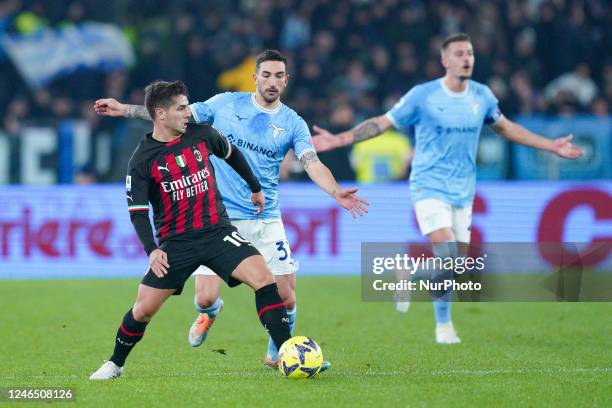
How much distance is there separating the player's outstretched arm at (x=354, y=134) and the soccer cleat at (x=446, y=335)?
1.80 metres

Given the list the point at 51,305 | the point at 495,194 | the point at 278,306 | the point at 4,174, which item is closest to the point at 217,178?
the point at 278,306

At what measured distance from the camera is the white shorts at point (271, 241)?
8445 mm

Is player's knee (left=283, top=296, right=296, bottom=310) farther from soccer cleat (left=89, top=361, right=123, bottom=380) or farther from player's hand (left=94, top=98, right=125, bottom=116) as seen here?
player's hand (left=94, top=98, right=125, bottom=116)

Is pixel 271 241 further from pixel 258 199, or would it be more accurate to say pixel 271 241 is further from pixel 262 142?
pixel 262 142

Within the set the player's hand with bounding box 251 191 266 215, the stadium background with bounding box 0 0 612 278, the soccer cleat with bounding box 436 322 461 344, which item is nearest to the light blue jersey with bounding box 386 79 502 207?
the soccer cleat with bounding box 436 322 461 344

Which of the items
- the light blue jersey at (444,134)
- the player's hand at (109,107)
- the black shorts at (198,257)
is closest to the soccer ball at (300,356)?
the black shorts at (198,257)

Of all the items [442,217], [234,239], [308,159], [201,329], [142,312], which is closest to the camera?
[142,312]

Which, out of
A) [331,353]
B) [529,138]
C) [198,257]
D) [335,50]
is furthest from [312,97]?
[198,257]

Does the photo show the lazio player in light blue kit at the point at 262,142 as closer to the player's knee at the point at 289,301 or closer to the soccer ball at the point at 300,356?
the player's knee at the point at 289,301

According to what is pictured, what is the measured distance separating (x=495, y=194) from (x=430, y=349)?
7175 mm

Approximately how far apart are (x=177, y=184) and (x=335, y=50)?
43.5 ft

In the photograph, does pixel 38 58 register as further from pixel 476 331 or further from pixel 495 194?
pixel 476 331

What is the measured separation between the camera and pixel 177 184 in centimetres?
751

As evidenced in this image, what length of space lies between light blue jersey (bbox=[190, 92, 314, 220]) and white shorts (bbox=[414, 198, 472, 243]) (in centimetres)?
201
